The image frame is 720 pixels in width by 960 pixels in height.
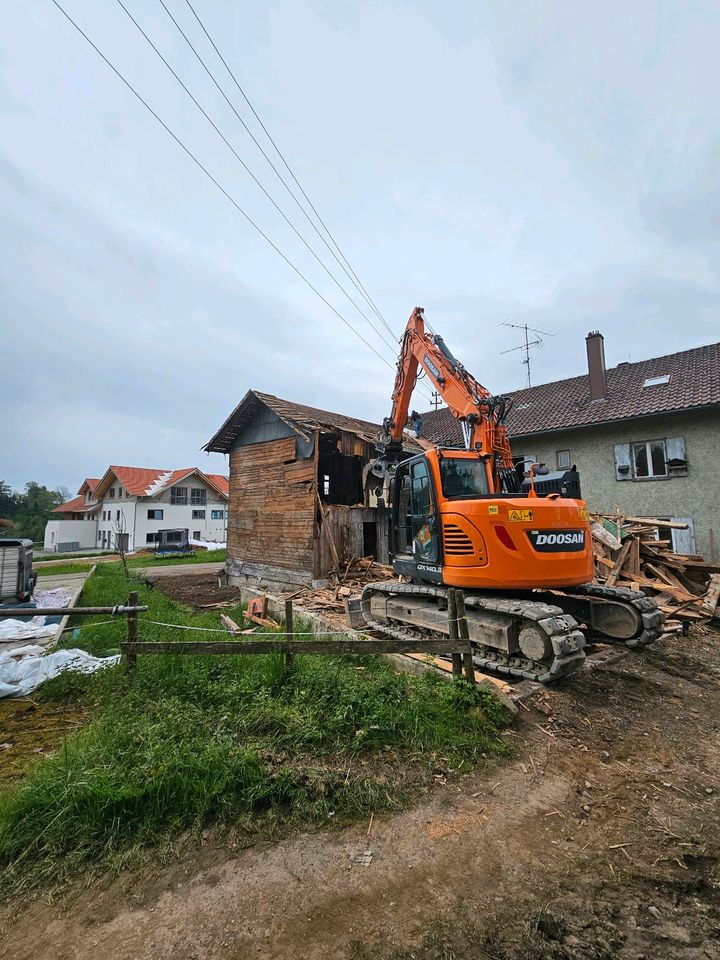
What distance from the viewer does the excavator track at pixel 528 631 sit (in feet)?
16.9

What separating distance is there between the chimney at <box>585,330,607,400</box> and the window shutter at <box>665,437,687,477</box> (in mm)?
3870

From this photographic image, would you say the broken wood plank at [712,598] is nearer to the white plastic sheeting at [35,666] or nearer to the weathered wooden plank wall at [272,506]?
the weathered wooden plank wall at [272,506]

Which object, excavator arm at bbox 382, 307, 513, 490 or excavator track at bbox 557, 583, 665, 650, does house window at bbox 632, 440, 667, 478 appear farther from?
excavator track at bbox 557, 583, 665, 650

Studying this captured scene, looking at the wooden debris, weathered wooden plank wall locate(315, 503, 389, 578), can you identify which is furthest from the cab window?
weathered wooden plank wall locate(315, 503, 389, 578)

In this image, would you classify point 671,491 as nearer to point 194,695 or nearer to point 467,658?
point 467,658

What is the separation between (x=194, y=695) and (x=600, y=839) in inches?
169

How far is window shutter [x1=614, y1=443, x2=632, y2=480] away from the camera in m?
15.8

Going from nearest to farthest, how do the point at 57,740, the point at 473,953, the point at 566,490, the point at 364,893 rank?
the point at 473,953, the point at 364,893, the point at 57,740, the point at 566,490

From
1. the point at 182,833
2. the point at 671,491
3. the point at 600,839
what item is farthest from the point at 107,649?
the point at 671,491

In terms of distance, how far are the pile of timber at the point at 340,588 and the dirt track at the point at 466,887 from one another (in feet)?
20.6

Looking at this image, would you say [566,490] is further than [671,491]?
No

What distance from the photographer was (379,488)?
47.1ft

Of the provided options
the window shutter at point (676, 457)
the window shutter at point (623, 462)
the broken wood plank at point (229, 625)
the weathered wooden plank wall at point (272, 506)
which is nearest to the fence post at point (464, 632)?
the broken wood plank at point (229, 625)

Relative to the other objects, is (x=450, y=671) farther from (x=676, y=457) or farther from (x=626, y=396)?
(x=626, y=396)
